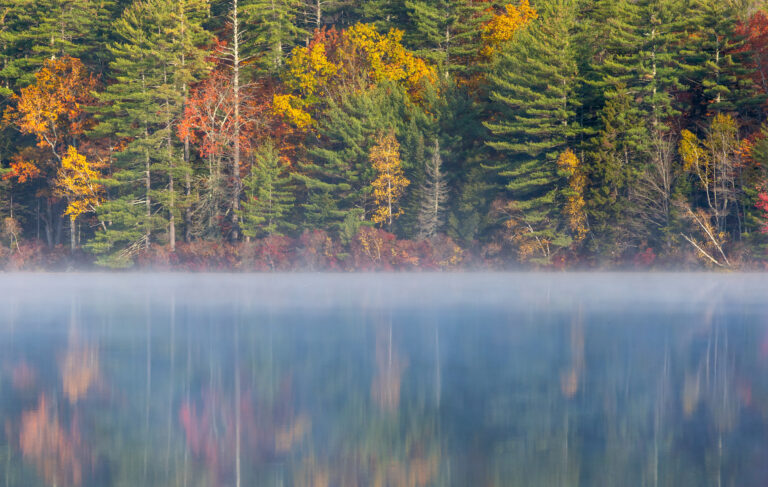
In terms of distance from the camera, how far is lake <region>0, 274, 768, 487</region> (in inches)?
370

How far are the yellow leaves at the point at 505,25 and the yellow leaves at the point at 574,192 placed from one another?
9940mm

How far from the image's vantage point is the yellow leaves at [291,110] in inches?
2141

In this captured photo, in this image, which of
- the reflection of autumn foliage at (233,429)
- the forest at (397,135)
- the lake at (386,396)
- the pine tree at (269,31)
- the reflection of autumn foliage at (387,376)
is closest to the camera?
the lake at (386,396)

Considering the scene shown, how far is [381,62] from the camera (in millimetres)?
55344

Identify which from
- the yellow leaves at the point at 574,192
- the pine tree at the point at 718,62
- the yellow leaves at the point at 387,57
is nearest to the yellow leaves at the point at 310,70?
the yellow leaves at the point at 387,57

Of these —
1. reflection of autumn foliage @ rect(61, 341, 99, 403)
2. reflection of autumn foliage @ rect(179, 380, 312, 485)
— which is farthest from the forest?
reflection of autumn foliage @ rect(179, 380, 312, 485)

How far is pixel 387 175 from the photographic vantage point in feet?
165

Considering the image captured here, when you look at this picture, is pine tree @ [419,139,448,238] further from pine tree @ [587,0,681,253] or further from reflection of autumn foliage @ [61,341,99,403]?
reflection of autumn foliage @ [61,341,99,403]

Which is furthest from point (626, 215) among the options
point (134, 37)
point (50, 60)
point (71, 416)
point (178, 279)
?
point (71, 416)

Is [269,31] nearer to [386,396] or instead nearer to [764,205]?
[764,205]

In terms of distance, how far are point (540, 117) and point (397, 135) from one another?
8213mm

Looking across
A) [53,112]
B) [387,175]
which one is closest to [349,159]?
[387,175]

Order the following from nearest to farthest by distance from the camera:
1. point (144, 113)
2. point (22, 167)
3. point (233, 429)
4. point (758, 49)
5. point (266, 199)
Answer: point (233, 429) → point (758, 49) → point (144, 113) → point (266, 199) → point (22, 167)

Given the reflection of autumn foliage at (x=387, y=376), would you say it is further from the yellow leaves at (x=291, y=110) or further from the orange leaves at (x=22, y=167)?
the orange leaves at (x=22, y=167)
